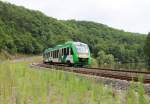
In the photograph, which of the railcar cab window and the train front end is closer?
the train front end

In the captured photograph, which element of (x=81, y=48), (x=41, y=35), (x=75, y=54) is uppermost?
(x=41, y=35)

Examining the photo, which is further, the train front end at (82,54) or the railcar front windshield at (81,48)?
the railcar front windshield at (81,48)

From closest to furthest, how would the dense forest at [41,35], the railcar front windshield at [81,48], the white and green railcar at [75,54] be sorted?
1. the white and green railcar at [75,54]
2. the railcar front windshield at [81,48]
3. the dense forest at [41,35]

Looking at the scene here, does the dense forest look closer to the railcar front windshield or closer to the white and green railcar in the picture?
the white and green railcar

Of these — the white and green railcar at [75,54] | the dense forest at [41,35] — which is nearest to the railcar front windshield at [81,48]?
the white and green railcar at [75,54]

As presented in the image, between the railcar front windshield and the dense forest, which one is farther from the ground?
the dense forest

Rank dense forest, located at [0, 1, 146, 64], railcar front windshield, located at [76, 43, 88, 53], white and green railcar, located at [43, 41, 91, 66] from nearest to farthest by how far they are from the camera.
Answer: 1. white and green railcar, located at [43, 41, 91, 66]
2. railcar front windshield, located at [76, 43, 88, 53]
3. dense forest, located at [0, 1, 146, 64]

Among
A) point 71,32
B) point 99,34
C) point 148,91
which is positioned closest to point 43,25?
point 71,32

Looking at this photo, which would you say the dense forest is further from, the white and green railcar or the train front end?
the train front end

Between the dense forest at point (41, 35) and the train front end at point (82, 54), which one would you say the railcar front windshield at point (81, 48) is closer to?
the train front end at point (82, 54)

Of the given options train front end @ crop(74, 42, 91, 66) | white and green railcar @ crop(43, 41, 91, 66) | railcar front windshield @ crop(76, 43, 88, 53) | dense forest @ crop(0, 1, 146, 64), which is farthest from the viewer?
dense forest @ crop(0, 1, 146, 64)

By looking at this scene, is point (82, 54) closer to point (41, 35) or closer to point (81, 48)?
point (81, 48)

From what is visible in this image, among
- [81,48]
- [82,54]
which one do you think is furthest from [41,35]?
[82,54]

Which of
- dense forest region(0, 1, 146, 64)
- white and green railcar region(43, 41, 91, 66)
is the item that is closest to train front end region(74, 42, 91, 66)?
white and green railcar region(43, 41, 91, 66)
